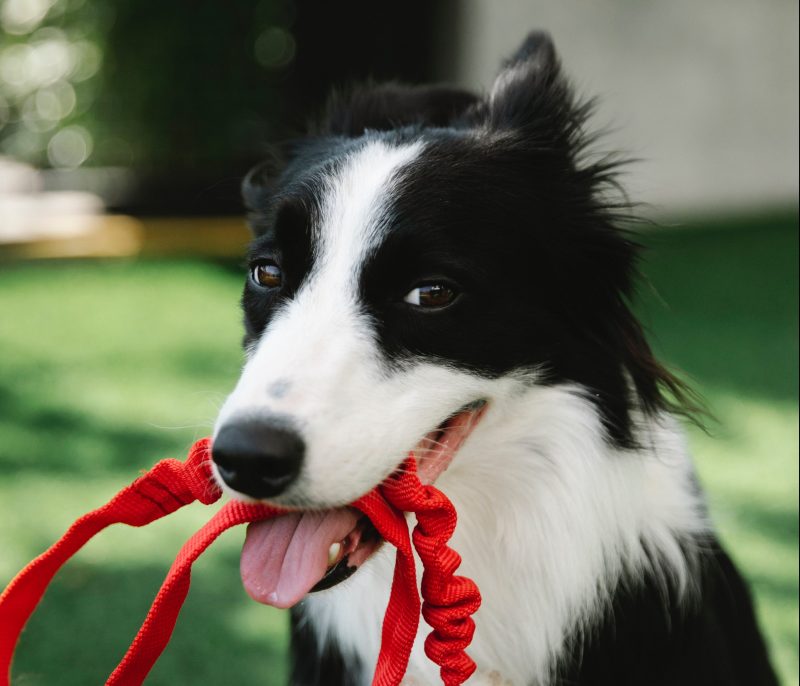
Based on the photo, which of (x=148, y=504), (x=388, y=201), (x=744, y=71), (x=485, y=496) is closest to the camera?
(x=148, y=504)

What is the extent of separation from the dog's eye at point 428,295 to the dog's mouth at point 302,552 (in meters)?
0.28

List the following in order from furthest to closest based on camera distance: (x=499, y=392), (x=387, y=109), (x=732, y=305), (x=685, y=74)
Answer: (x=685, y=74), (x=732, y=305), (x=387, y=109), (x=499, y=392)

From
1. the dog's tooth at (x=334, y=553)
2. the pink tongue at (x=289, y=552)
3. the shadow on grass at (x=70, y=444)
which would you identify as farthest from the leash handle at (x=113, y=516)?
the shadow on grass at (x=70, y=444)

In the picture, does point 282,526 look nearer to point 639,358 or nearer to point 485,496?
point 485,496

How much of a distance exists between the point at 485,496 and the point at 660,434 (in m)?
0.41

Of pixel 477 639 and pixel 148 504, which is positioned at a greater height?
pixel 148 504

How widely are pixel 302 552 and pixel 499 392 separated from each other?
1.74 ft

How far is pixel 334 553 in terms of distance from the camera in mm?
1736

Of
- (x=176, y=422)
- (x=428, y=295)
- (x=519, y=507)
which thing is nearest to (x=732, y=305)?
(x=176, y=422)

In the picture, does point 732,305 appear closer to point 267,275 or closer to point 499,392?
point 499,392

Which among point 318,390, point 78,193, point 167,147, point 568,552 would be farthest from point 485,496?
point 78,193

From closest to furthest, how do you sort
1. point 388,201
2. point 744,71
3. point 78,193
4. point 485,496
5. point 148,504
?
point 148,504, point 388,201, point 485,496, point 744,71, point 78,193

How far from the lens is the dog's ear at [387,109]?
2.59m

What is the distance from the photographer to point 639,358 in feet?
7.05
